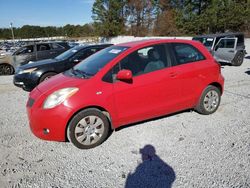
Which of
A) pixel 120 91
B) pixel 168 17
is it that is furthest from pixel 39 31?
pixel 120 91

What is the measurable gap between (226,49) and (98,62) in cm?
939

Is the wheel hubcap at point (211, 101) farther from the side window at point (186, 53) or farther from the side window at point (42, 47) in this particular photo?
the side window at point (42, 47)

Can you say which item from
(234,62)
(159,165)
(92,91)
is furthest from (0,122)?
(234,62)

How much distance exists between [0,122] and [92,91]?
8.67 ft

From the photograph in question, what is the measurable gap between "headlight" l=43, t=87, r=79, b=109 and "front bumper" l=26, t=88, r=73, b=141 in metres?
0.07

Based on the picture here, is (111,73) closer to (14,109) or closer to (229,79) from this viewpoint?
(14,109)

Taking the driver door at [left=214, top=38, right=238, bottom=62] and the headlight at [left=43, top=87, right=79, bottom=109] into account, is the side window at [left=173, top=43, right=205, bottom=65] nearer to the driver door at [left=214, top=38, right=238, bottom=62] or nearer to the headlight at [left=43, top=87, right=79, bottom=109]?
the headlight at [left=43, top=87, right=79, bottom=109]

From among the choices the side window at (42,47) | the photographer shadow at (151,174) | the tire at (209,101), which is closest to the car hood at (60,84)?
the photographer shadow at (151,174)

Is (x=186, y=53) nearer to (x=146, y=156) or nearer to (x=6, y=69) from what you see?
(x=146, y=156)

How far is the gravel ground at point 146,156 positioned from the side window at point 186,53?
1.19 m

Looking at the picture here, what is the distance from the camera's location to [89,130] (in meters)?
3.67

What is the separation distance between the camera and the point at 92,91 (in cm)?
361

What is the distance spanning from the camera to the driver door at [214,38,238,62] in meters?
11.5

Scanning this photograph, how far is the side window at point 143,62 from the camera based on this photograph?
3.85 m
